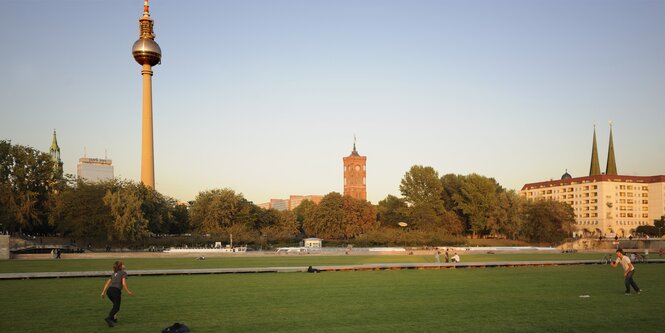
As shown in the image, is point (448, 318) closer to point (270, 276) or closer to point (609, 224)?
point (270, 276)

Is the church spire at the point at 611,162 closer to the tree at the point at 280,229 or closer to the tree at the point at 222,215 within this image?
the tree at the point at 280,229

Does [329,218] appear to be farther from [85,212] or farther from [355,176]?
[355,176]

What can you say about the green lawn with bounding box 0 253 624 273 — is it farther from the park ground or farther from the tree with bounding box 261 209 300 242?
the tree with bounding box 261 209 300 242

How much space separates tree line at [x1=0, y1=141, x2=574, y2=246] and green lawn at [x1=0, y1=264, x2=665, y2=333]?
44.8 m

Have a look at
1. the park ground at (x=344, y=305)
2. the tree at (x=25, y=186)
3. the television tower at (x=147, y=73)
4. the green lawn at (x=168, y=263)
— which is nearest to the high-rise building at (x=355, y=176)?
the television tower at (x=147, y=73)

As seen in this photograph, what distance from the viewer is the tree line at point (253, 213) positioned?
6988 centimetres

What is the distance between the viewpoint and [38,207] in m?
76.8

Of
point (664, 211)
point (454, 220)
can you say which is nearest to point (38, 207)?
point (454, 220)

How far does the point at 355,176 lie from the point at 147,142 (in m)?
89.9

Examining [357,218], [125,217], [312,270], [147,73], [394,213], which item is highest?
[147,73]

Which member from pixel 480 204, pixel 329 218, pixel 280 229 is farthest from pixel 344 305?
pixel 480 204

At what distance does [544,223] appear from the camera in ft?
308

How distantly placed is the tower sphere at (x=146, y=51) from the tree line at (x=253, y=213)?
89.0 feet

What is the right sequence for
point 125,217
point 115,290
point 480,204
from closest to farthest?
point 115,290
point 125,217
point 480,204
